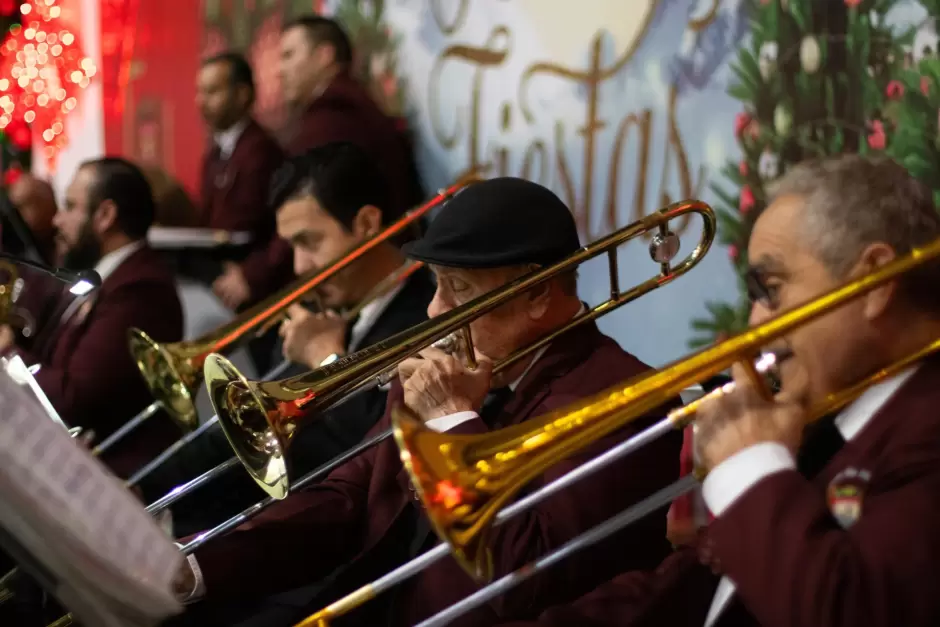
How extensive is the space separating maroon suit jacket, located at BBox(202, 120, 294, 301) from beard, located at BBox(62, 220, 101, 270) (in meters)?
0.49

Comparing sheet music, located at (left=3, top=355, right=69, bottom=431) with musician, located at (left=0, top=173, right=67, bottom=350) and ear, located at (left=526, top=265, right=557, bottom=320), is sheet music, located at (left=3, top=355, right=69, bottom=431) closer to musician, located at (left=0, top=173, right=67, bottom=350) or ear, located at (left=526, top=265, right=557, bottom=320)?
ear, located at (left=526, top=265, right=557, bottom=320)

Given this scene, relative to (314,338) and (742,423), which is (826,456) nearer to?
(742,423)

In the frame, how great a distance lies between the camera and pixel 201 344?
2.27m

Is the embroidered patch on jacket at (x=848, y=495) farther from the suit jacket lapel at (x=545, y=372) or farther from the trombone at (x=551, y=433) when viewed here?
the suit jacket lapel at (x=545, y=372)

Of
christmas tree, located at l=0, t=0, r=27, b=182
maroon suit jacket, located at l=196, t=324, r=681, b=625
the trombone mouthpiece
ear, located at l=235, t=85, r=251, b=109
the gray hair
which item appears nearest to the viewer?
the gray hair

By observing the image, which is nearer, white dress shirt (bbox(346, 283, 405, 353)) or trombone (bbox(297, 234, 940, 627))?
trombone (bbox(297, 234, 940, 627))

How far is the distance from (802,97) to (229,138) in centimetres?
249

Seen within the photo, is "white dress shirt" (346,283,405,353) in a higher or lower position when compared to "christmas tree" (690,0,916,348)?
lower

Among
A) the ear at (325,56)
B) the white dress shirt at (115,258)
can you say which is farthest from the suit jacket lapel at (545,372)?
the ear at (325,56)

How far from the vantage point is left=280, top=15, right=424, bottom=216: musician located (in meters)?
3.48

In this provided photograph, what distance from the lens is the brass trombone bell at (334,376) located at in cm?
158

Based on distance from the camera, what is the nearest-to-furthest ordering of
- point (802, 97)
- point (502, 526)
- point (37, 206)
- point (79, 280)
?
point (502, 526) < point (79, 280) < point (802, 97) < point (37, 206)

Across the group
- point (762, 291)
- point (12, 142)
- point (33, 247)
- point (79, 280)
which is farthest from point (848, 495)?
point (12, 142)

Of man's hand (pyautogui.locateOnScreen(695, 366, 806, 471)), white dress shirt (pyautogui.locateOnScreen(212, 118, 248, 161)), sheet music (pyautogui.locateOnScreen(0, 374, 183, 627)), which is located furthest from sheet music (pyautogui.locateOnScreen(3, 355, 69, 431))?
white dress shirt (pyautogui.locateOnScreen(212, 118, 248, 161))
